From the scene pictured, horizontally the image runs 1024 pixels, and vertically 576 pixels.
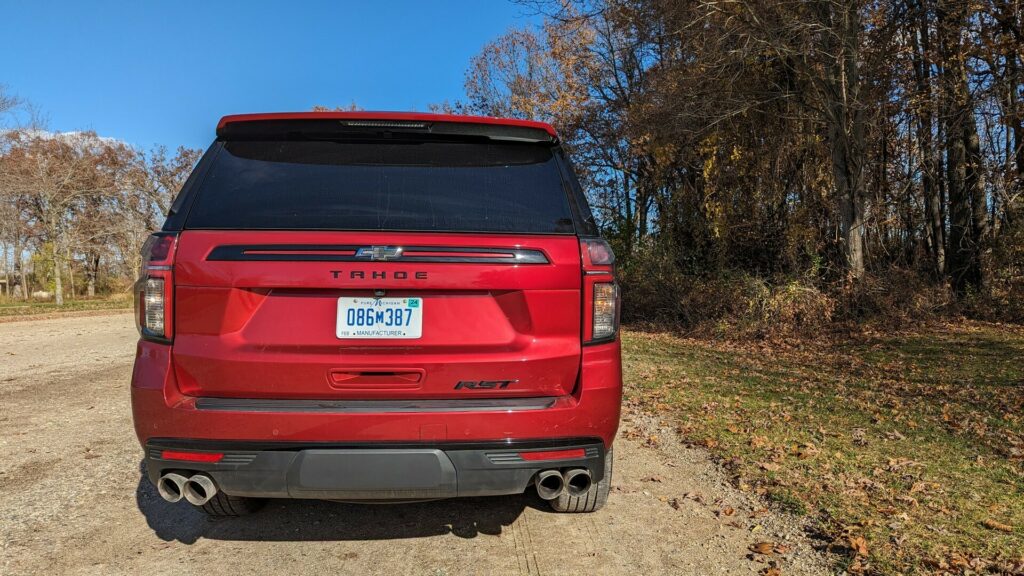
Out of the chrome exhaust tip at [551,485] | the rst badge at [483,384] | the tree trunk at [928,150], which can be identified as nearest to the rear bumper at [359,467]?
the chrome exhaust tip at [551,485]

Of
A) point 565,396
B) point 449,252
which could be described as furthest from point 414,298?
point 565,396

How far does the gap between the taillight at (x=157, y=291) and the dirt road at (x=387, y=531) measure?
1134 mm

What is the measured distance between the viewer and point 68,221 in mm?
34906

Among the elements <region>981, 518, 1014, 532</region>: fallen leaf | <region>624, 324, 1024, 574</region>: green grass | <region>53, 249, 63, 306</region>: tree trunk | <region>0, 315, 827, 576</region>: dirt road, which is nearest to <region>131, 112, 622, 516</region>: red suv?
<region>0, 315, 827, 576</region>: dirt road

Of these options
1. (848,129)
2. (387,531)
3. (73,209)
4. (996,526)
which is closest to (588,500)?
(387,531)

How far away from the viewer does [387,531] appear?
10.4 ft

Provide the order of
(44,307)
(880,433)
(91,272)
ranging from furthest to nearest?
(91,272)
(44,307)
(880,433)

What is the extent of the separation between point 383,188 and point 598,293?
3.38 ft

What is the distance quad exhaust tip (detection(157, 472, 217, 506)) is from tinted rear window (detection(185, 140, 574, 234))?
1.02 m

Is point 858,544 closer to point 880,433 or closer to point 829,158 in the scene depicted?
point 880,433

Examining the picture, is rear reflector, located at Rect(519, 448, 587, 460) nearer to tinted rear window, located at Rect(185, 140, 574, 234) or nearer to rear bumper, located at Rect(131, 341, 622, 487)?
rear bumper, located at Rect(131, 341, 622, 487)

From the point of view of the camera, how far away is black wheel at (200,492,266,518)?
313cm

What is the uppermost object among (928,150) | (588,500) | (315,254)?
(928,150)

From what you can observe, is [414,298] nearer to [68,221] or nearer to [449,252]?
[449,252]
